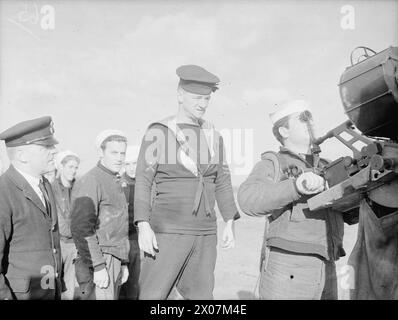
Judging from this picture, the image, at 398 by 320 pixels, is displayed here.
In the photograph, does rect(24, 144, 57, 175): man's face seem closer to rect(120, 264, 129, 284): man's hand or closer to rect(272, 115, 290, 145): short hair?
rect(120, 264, 129, 284): man's hand

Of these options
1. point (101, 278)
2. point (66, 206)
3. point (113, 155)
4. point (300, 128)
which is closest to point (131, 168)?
point (113, 155)

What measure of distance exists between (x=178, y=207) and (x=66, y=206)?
6.71 feet

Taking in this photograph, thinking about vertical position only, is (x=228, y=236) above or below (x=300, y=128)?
below

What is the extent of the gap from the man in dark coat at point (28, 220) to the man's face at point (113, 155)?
0.89 m

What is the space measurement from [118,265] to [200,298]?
84 centimetres

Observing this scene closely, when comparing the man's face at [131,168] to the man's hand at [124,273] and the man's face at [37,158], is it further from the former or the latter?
the man's face at [37,158]

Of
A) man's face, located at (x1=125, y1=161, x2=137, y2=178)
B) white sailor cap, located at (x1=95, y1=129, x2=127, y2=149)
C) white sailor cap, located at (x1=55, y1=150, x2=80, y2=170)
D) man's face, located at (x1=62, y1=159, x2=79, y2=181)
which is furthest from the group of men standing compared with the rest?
white sailor cap, located at (x1=55, y1=150, x2=80, y2=170)

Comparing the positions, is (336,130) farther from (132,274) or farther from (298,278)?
(132,274)

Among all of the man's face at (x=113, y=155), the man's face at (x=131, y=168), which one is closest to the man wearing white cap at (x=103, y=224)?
the man's face at (x=113, y=155)

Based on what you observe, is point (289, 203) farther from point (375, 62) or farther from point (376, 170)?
point (375, 62)

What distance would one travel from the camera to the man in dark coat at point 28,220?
8.21 feet

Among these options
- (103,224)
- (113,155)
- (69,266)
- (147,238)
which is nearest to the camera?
(147,238)

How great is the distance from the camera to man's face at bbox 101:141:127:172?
376cm

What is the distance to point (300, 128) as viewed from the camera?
2.98 metres
